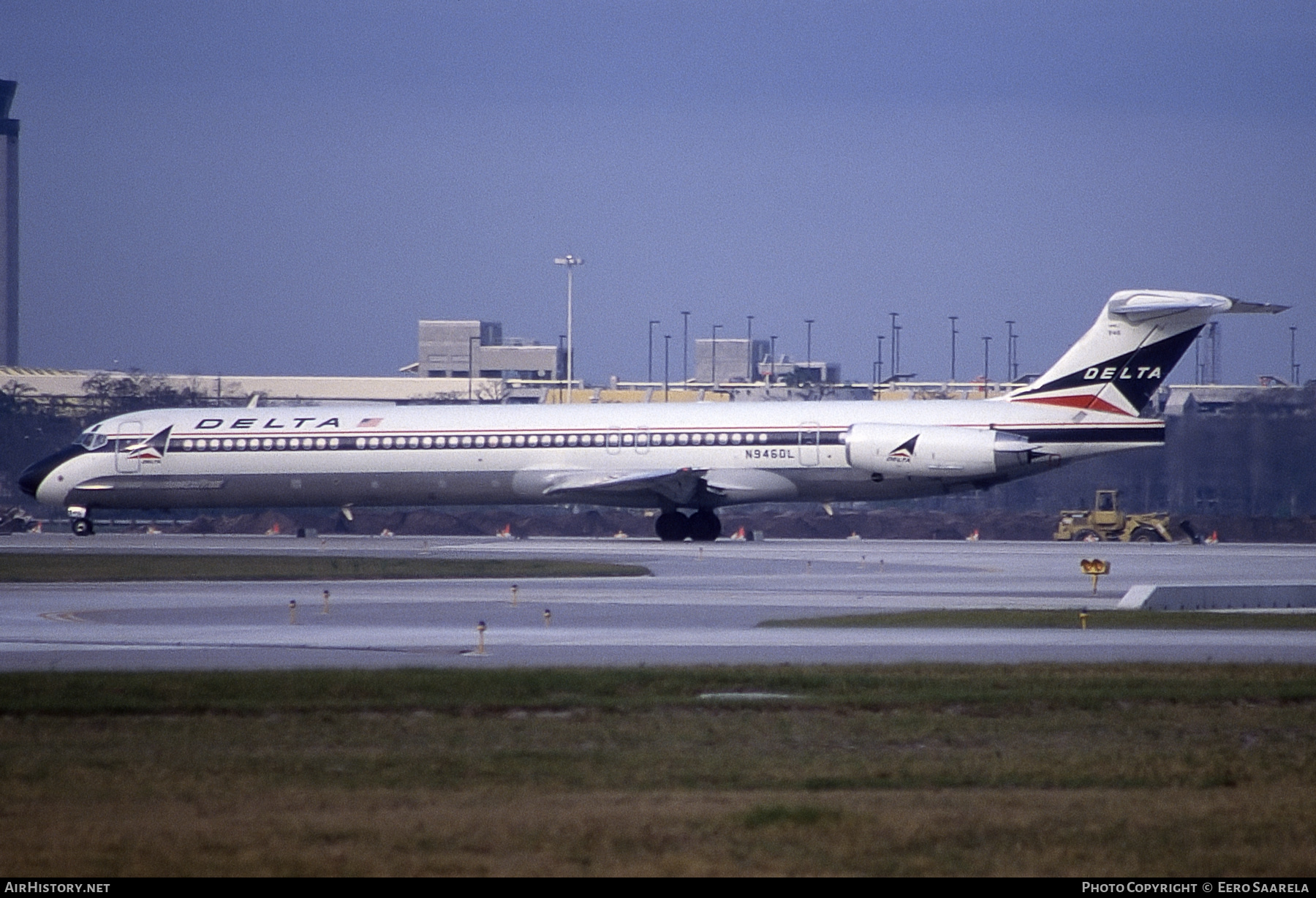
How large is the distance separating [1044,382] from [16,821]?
3412 cm

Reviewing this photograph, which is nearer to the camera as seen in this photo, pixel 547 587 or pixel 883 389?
pixel 547 587

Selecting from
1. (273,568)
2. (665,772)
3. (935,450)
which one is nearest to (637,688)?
(665,772)

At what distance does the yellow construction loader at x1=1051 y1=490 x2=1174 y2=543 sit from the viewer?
47906 mm

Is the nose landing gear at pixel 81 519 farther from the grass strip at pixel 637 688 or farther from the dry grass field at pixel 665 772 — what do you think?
the dry grass field at pixel 665 772

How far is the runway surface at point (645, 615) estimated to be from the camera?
17.1 meters

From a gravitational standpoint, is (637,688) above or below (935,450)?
below

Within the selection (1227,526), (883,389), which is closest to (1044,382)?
(1227,526)

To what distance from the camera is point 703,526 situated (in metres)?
43.1

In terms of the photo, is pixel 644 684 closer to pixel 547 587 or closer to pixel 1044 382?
pixel 547 587

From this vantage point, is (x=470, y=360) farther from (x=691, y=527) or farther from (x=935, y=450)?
(x=935, y=450)

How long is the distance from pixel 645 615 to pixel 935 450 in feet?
63.6

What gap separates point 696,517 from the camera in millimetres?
43156

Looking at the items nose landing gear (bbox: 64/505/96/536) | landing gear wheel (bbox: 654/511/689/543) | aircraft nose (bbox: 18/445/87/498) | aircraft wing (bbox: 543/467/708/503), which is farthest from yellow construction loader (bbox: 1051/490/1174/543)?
aircraft nose (bbox: 18/445/87/498)
